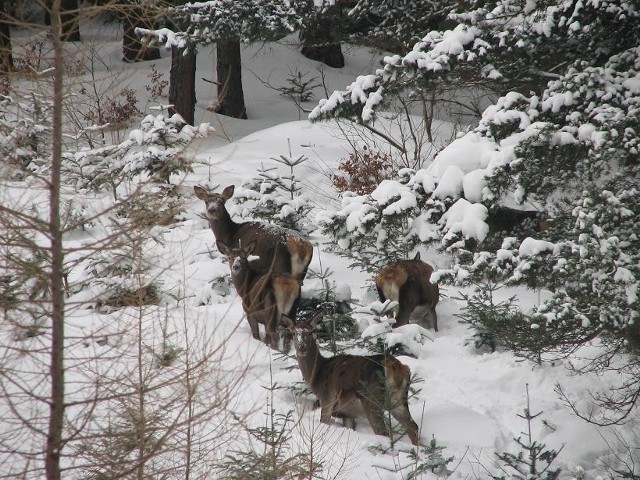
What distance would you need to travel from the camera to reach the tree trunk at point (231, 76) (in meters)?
18.3

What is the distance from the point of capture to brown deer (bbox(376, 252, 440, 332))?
30.1 ft

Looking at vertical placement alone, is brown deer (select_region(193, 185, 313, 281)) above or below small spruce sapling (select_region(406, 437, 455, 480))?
above

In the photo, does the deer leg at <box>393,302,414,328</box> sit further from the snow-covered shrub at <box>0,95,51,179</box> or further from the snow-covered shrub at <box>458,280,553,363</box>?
the snow-covered shrub at <box>0,95,51,179</box>

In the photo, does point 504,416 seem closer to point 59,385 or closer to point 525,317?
point 525,317

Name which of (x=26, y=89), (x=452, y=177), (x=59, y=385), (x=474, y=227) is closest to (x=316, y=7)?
(x=452, y=177)

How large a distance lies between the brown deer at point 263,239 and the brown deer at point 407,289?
1.20 metres

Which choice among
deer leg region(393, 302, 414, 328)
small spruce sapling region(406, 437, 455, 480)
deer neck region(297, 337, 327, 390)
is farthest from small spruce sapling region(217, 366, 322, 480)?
deer leg region(393, 302, 414, 328)

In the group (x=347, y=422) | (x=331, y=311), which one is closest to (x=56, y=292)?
(x=347, y=422)

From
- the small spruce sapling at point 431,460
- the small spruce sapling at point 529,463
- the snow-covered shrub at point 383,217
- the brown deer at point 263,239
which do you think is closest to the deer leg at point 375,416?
the small spruce sapling at point 431,460

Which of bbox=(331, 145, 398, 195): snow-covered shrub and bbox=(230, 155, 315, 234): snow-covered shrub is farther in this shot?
bbox=(331, 145, 398, 195): snow-covered shrub

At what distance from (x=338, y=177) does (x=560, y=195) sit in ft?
20.2

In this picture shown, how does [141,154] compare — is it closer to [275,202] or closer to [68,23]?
[275,202]

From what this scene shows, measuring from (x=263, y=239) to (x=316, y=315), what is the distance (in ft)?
7.28

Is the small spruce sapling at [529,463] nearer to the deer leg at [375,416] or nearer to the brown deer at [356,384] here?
the brown deer at [356,384]
